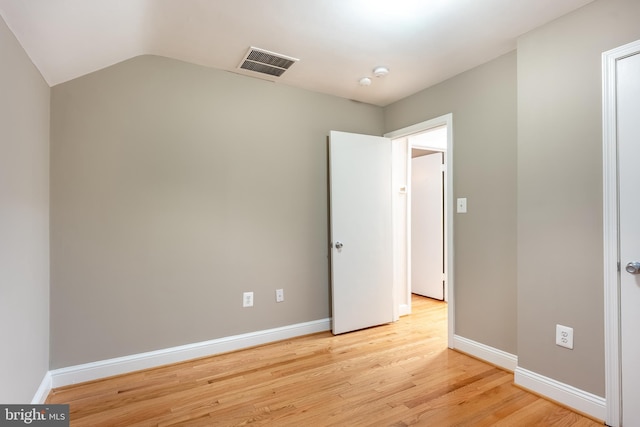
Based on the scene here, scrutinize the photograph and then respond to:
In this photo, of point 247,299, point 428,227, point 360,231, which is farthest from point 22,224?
point 428,227

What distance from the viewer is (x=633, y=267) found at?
164 cm

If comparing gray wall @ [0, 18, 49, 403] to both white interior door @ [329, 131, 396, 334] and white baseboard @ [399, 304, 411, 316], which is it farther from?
white baseboard @ [399, 304, 411, 316]

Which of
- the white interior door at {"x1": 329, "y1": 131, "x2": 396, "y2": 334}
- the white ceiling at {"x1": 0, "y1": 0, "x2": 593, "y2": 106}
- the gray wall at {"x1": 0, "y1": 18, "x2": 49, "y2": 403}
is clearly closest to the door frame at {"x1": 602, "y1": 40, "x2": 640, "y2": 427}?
the white ceiling at {"x1": 0, "y1": 0, "x2": 593, "y2": 106}

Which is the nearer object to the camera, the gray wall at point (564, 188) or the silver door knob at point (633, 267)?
the silver door knob at point (633, 267)

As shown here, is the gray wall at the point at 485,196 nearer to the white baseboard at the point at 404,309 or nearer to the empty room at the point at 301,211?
the empty room at the point at 301,211

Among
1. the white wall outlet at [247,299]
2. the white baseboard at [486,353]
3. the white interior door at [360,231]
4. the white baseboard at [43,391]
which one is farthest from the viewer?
the white interior door at [360,231]

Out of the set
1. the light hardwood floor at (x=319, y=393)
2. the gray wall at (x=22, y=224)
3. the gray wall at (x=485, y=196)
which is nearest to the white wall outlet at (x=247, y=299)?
the light hardwood floor at (x=319, y=393)

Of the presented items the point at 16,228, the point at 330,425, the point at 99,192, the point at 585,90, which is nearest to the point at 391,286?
the point at 330,425

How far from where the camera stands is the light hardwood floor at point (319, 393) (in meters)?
1.81

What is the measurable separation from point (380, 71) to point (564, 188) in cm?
161

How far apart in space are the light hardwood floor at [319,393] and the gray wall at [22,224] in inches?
18.3

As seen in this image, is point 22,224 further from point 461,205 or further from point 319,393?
point 461,205

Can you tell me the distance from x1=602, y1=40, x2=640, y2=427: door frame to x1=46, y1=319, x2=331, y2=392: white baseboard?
2.14m

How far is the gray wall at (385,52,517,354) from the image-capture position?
7.80 ft
